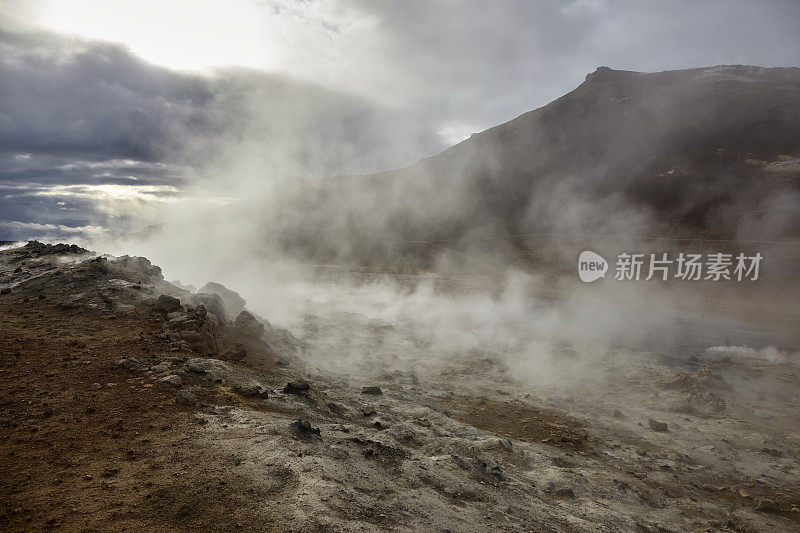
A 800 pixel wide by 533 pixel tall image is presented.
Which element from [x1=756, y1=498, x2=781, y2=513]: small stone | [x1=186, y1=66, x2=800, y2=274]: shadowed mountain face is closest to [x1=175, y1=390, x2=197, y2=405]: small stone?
[x1=756, y1=498, x2=781, y2=513]: small stone

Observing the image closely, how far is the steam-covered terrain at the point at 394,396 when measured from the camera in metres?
3.58

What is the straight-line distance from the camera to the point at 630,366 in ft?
35.1

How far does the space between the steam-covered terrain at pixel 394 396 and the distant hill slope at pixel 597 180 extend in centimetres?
546

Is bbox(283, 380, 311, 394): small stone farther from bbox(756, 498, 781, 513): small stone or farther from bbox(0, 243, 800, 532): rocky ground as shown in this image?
bbox(756, 498, 781, 513): small stone

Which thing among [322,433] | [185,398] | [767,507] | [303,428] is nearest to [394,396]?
[322,433]

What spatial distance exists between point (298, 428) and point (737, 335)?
1536cm

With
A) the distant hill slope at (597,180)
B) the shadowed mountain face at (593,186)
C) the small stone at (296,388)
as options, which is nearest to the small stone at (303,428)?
the small stone at (296,388)

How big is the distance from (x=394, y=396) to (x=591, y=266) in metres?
22.3

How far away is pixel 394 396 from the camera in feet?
25.8

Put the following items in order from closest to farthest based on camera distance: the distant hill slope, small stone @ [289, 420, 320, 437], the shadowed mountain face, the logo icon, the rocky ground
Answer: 1. the rocky ground
2. small stone @ [289, 420, 320, 437]
3. the logo icon
4. the shadowed mountain face
5. the distant hill slope

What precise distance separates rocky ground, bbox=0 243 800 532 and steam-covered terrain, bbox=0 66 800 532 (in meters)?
0.03

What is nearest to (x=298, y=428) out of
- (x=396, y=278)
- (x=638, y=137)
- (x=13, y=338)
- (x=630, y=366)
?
(x=13, y=338)

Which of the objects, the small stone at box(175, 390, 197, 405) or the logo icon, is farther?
the logo icon

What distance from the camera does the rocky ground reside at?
3.38 m
